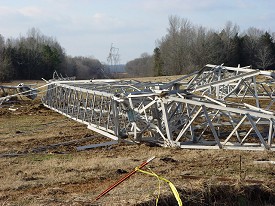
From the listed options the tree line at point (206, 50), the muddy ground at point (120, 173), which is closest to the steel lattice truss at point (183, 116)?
the muddy ground at point (120, 173)

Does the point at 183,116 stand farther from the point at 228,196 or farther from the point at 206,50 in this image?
the point at 206,50

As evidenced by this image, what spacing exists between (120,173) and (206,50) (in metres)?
62.0

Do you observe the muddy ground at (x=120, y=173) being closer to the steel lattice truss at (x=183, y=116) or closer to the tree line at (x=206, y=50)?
the steel lattice truss at (x=183, y=116)

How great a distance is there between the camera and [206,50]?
69125 millimetres

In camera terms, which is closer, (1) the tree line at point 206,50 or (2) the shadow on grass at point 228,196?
(2) the shadow on grass at point 228,196

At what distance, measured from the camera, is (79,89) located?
17.1 m

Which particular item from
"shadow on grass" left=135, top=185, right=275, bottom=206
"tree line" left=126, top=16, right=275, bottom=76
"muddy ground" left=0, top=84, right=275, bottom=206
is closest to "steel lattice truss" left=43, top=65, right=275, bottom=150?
"muddy ground" left=0, top=84, right=275, bottom=206

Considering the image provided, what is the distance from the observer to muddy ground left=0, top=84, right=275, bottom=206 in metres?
6.95

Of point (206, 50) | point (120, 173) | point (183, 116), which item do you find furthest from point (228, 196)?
point (206, 50)

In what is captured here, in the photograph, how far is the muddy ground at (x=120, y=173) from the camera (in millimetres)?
6945

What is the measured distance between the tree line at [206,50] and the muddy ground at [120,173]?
56.3 m

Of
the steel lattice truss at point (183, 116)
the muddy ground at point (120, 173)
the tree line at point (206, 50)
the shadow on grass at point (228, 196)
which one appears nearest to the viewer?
the shadow on grass at point (228, 196)

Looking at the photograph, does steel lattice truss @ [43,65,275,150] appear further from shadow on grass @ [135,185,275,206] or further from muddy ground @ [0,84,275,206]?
shadow on grass @ [135,185,275,206]

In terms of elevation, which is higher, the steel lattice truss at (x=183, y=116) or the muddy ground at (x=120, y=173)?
the steel lattice truss at (x=183, y=116)
